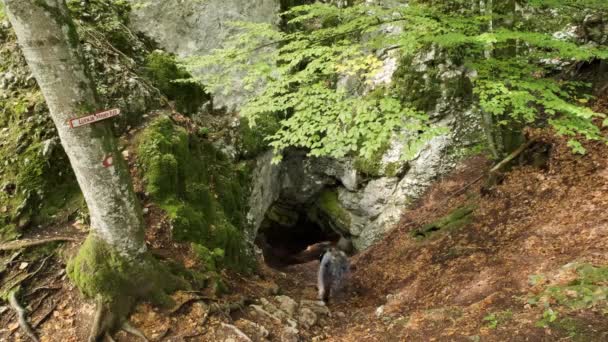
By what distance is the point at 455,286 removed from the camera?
6957 mm

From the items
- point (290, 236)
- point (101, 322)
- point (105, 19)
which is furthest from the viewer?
point (290, 236)

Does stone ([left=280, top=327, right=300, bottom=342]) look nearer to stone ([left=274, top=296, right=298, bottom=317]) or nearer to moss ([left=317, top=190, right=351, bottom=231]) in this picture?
stone ([left=274, top=296, right=298, bottom=317])

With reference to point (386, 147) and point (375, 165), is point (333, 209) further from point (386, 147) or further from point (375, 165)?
point (386, 147)

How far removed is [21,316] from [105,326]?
47.5 inches

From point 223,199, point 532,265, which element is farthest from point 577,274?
point 223,199

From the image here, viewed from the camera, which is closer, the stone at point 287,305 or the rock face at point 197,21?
the stone at point 287,305

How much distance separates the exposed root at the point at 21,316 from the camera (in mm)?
5117

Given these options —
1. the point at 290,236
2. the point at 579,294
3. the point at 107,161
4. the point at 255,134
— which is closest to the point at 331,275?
the point at 579,294

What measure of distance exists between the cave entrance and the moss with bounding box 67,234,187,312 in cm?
1280

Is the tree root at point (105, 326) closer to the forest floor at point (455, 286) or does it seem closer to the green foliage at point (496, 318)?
the forest floor at point (455, 286)

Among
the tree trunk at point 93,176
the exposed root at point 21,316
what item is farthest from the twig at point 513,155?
the exposed root at point 21,316

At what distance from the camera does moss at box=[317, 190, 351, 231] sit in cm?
1573

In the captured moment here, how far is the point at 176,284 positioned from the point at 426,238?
6.76 meters

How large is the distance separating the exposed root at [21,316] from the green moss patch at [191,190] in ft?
7.91
